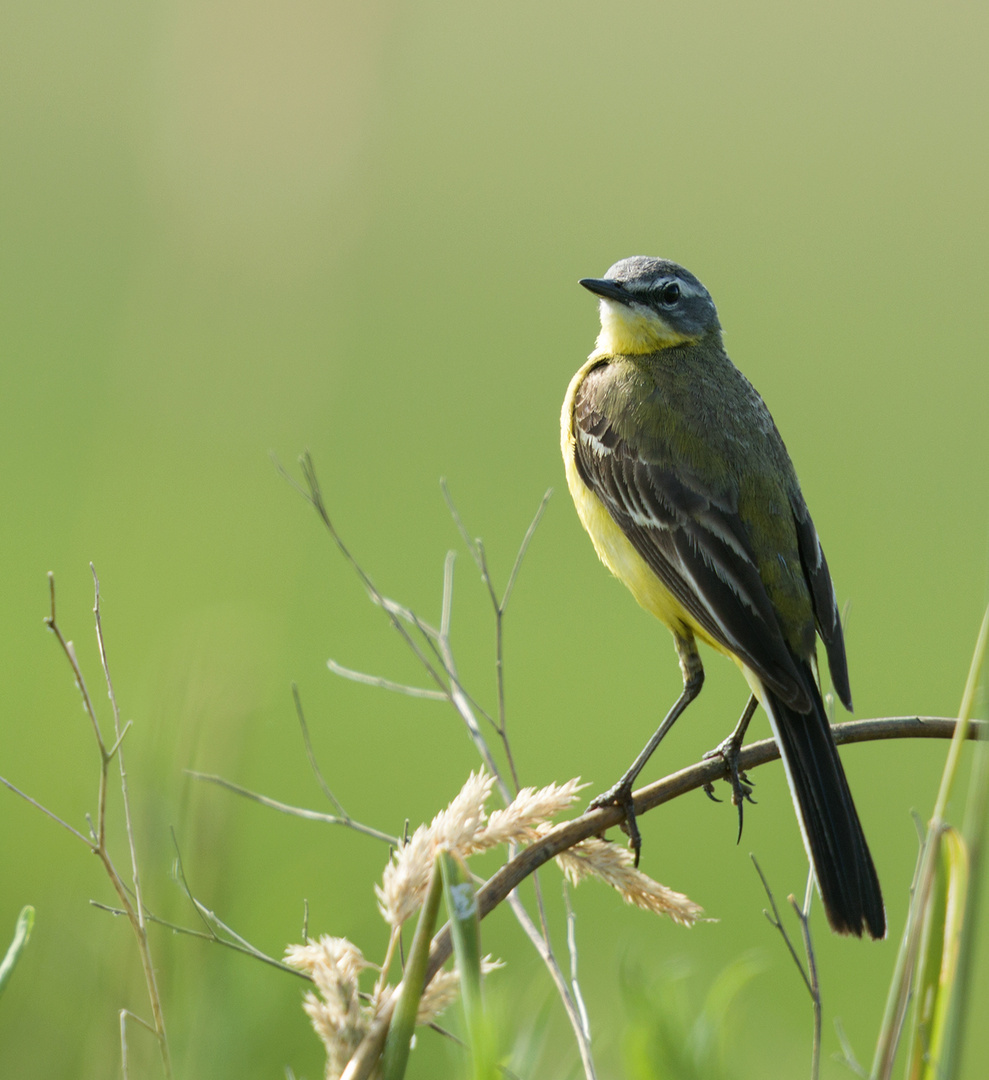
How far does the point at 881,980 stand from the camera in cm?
629

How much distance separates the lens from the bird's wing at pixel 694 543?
10.5 ft

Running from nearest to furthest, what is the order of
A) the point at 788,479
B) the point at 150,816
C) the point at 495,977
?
the point at 150,816 → the point at 495,977 → the point at 788,479

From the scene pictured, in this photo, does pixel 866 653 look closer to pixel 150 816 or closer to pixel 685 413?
pixel 685 413

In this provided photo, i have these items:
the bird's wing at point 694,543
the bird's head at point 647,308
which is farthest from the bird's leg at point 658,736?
the bird's head at point 647,308

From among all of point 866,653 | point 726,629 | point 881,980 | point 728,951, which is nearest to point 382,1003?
point 726,629

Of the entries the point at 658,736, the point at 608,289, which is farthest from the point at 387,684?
the point at 608,289

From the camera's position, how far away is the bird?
3062 mm

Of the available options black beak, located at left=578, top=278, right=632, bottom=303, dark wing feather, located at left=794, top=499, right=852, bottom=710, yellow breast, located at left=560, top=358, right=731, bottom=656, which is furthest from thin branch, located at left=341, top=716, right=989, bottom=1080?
black beak, located at left=578, top=278, right=632, bottom=303

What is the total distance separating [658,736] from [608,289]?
181 centimetres

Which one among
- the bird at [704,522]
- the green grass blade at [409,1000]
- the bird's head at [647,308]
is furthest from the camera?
the bird's head at [647,308]

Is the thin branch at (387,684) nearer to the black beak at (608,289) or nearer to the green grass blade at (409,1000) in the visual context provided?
the green grass blade at (409,1000)

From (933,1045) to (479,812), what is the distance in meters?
0.58

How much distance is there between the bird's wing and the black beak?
52 centimetres

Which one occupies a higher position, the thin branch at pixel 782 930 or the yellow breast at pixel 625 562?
the yellow breast at pixel 625 562
